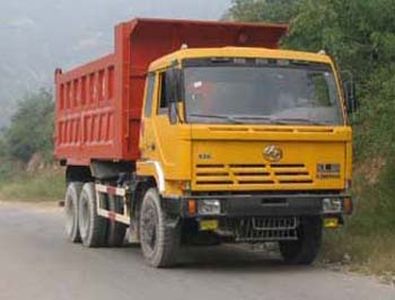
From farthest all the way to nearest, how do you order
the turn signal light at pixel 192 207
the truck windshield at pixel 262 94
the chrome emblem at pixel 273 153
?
the truck windshield at pixel 262 94 → the chrome emblem at pixel 273 153 → the turn signal light at pixel 192 207

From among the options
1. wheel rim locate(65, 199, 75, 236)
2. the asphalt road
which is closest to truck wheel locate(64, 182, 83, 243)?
wheel rim locate(65, 199, 75, 236)

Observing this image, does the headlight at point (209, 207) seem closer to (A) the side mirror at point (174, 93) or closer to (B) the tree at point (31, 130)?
(A) the side mirror at point (174, 93)

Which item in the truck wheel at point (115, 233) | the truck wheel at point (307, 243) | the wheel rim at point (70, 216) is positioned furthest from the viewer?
the wheel rim at point (70, 216)

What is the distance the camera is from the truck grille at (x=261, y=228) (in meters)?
13.3

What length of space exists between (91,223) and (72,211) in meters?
1.60

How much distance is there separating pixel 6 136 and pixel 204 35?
157ft

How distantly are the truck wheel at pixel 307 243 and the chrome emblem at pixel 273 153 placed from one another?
3.95 ft

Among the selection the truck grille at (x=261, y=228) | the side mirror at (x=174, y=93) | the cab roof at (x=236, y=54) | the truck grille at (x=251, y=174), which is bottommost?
the truck grille at (x=261, y=228)

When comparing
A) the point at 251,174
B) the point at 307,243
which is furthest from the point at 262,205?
the point at 307,243

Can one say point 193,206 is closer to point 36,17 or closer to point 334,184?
point 334,184

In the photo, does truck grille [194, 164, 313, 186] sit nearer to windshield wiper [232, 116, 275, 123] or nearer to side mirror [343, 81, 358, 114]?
windshield wiper [232, 116, 275, 123]

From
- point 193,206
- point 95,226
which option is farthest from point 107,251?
point 193,206

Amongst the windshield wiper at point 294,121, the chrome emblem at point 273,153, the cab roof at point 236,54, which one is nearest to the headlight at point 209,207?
the chrome emblem at point 273,153

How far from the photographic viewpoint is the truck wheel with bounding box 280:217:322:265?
556 inches
